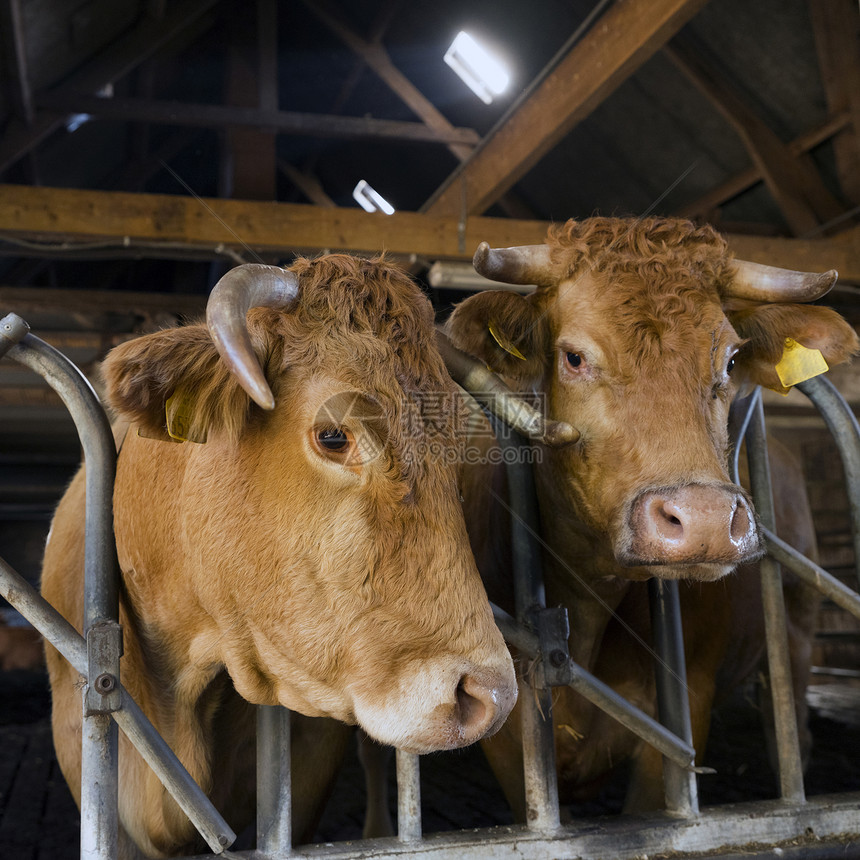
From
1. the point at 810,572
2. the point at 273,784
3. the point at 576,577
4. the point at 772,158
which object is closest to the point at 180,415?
the point at 273,784

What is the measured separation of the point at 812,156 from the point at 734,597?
4.54 m

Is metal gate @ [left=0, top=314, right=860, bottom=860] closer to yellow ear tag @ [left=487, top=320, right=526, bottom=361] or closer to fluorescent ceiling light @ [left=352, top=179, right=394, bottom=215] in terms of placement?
yellow ear tag @ [left=487, top=320, right=526, bottom=361]

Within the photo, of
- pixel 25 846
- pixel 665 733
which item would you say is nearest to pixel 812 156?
pixel 665 733

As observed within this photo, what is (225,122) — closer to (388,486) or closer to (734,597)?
(734,597)

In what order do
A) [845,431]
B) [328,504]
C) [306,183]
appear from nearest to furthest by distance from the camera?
[328,504], [845,431], [306,183]

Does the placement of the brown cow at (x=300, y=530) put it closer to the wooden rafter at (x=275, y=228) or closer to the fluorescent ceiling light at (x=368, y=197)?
the wooden rafter at (x=275, y=228)

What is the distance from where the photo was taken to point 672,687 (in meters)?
2.28

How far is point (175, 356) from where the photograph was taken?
5.42 feet

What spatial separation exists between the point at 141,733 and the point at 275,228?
163 inches

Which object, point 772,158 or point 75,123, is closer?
point 772,158

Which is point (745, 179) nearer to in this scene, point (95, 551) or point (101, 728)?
point (95, 551)

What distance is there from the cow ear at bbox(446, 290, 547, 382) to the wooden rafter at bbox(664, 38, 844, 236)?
14.7 feet

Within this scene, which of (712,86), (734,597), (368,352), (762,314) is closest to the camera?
(368,352)

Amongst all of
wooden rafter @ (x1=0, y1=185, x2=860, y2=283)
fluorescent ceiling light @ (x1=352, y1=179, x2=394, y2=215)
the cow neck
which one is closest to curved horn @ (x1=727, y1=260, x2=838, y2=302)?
the cow neck
